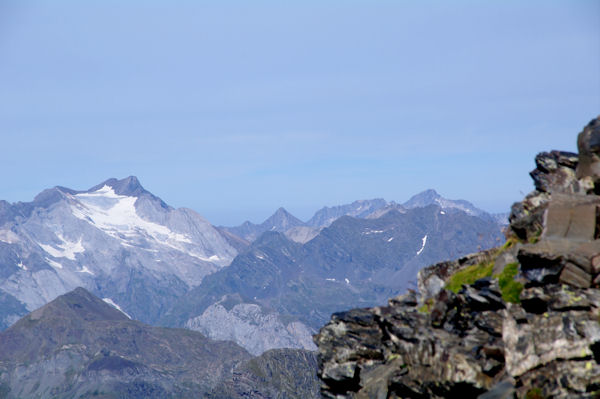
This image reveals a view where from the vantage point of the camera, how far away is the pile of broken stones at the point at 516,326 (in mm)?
35625

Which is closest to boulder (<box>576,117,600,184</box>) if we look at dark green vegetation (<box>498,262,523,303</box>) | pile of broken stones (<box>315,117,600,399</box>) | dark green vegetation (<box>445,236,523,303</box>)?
pile of broken stones (<box>315,117,600,399</box>)

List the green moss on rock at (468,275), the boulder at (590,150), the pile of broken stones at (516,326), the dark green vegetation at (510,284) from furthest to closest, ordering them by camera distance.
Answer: the green moss on rock at (468,275)
the boulder at (590,150)
the dark green vegetation at (510,284)
the pile of broken stones at (516,326)

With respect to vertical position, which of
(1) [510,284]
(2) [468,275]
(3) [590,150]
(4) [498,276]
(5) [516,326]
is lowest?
(5) [516,326]

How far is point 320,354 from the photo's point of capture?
50.8 m

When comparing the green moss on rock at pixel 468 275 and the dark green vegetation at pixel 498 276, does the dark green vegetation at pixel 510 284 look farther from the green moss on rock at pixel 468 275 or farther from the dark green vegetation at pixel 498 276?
the green moss on rock at pixel 468 275

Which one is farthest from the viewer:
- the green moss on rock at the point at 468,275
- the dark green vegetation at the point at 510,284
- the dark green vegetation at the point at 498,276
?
the green moss on rock at the point at 468,275

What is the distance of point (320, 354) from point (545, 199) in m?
20.1

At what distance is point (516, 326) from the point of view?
3772 centimetres

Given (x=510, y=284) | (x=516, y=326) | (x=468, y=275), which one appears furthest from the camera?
(x=468, y=275)

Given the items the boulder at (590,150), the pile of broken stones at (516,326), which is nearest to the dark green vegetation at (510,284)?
the pile of broken stones at (516,326)

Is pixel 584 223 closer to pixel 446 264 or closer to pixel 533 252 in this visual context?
pixel 533 252

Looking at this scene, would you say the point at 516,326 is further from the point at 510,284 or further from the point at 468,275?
the point at 468,275

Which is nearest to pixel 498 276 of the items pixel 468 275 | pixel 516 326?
pixel 516 326

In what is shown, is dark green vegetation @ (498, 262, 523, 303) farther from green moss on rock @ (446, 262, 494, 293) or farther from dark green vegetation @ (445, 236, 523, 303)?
green moss on rock @ (446, 262, 494, 293)
